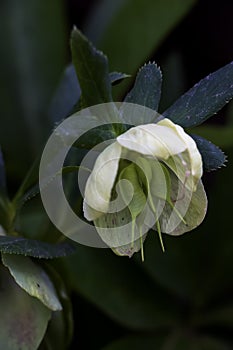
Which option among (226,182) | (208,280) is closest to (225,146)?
(226,182)

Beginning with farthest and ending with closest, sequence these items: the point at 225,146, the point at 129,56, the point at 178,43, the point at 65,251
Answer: the point at 178,43
the point at 129,56
the point at 225,146
the point at 65,251

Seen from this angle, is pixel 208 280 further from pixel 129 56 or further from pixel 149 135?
pixel 149 135

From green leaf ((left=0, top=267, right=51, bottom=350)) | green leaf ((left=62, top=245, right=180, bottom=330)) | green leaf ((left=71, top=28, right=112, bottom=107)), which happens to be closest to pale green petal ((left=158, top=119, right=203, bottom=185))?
green leaf ((left=71, top=28, right=112, bottom=107))

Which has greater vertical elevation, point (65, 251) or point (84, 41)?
point (84, 41)

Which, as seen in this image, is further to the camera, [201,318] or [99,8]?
[99,8]

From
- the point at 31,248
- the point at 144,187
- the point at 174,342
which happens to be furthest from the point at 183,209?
the point at 174,342

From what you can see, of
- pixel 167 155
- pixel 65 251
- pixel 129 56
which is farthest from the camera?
pixel 129 56
